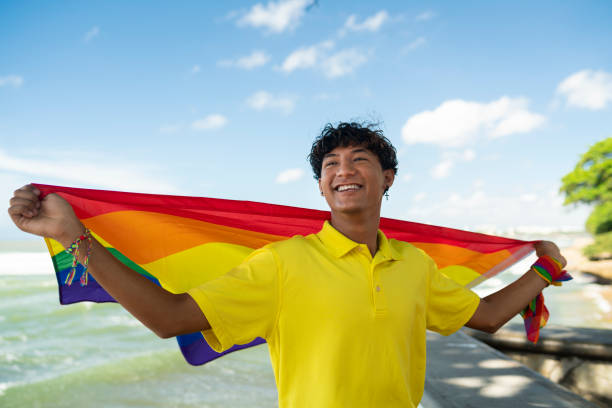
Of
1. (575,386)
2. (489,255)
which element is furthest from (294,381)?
(575,386)

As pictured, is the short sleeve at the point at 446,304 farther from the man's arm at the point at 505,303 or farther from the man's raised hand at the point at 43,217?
the man's raised hand at the point at 43,217

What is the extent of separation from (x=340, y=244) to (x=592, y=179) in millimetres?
29902

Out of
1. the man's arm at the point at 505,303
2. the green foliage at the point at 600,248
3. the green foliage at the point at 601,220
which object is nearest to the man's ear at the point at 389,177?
the man's arm at the point at 505,303

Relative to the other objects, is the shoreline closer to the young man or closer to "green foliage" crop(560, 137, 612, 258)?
"green foliage" crop(560, 137, 612, 258)

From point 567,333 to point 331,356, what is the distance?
12.9 feet

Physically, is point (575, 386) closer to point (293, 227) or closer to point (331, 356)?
point (293, 227)

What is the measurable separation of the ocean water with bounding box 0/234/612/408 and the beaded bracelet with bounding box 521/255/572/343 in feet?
9.57

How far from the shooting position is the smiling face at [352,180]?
5.41ft

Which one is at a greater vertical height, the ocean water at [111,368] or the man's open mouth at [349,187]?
the man's open mouth at [349,187]

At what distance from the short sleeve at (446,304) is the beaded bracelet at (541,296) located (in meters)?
0.50

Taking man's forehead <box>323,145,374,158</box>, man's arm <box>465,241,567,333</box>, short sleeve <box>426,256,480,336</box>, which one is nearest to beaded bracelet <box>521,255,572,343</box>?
man's arm <box>465,241,567,333</box>

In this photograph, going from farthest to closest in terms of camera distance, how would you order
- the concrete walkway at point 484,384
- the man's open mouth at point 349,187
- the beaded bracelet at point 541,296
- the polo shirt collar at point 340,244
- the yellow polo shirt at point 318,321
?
the concrete walkway at point 484,384 → the beaded bracelet at point 541,296 → the man's open mouth at point 349,187 → the polo shirt collar at point 340,244 → the yellow polo shirt at point 318,321

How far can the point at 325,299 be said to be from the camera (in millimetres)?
1409

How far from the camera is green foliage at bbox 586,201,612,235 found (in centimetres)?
2388
